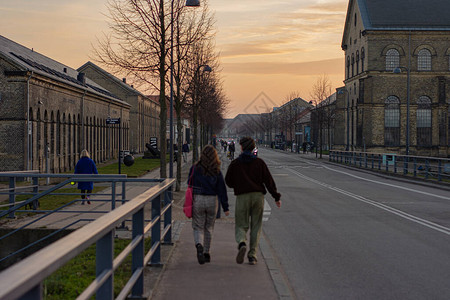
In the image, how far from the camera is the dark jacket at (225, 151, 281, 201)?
7.42 metres

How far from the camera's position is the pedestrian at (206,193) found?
745cm

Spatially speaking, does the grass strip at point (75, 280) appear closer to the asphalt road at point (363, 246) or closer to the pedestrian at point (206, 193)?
the pedestrian at point (206, 193)

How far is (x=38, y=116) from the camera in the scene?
27.1 metres

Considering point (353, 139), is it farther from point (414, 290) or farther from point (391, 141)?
point (414, 290)

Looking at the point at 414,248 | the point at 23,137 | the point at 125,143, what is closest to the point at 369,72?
the point at 125,143

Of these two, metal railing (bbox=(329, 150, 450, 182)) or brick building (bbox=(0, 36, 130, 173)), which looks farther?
metal railing (bbox=(329, 150, 450, 182))

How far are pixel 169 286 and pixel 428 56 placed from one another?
55929 mm

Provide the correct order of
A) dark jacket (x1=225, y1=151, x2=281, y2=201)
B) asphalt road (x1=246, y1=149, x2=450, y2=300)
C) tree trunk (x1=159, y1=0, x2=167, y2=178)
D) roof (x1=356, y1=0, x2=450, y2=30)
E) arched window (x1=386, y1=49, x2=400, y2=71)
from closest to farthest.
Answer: asphalt road (x1=246, y1=149, x2=450, y2=300), dark jacket (x1=225, y1=151, x2=281, y2=201), tree trunk (x1=159, y1=0, x2=167, y2=178), arched window (x1=386, y1=49, x2=400, y2=71), roof (x1=356, y1=0, x2=450, y2=30)

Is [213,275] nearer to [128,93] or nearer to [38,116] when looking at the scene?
[38,116]

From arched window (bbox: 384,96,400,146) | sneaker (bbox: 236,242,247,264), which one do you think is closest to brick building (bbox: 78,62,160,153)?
arched window (bbox: 384,96,400,146)

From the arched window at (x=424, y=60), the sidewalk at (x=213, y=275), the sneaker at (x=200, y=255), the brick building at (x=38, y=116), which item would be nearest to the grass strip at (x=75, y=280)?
the sidewalk at (x=213, y=275)

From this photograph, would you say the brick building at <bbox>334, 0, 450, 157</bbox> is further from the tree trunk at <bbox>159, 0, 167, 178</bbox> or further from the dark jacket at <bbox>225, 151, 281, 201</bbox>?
the dark jacket at <bbox>225, 151, 281, 201</bbox>

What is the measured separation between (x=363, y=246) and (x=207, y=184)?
330 centimetres

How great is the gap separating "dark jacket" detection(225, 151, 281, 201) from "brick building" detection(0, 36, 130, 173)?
1650 centimetres
